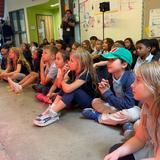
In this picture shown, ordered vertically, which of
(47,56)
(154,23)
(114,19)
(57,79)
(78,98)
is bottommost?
(78,98)

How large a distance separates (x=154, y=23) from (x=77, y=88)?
2111mm

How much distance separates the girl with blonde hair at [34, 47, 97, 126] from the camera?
212cm

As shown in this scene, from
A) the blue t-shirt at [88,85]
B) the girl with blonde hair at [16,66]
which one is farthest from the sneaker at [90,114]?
the girl with blonde hair at [16,66]

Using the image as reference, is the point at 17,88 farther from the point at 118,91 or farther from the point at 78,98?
the point at 118,91

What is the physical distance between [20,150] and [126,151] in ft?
2.85

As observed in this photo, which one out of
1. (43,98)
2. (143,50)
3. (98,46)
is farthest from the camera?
(98,46)

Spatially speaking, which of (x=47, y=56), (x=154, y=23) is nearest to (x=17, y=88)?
(x=47, y=56)

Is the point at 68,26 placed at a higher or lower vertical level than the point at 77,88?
higher

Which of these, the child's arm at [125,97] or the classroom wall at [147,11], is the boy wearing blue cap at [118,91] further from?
the classroom wall at [147,11]

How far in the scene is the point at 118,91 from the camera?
1.97 m

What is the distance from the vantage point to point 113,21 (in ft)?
14.6

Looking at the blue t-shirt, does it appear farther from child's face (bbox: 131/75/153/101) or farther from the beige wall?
the beige wall

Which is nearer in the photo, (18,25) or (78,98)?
(78,98)

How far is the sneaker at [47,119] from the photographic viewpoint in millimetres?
2036
